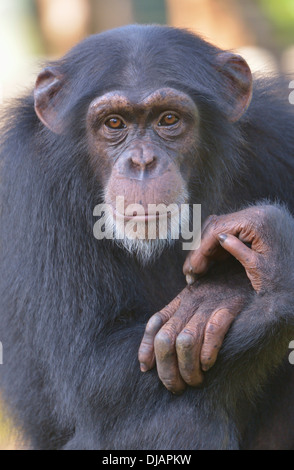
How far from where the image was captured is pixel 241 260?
402 cm

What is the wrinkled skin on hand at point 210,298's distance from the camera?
3.99m

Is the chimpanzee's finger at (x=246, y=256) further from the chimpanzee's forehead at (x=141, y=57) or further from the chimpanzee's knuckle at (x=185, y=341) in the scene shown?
the chimpanzee's forehead at (x=141, y=57)

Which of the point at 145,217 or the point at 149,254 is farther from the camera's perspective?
the point at 149,254

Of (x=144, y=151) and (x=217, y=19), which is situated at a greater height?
(x=217, y=19)

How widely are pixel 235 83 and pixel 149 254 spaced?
4.29 feet

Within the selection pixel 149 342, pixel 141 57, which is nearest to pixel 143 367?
pixel 149 342

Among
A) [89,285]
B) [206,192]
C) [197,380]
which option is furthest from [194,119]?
[197,380]

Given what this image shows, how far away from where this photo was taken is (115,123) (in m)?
4.45

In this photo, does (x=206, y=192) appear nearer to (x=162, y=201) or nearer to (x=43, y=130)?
(x=162, y=201)

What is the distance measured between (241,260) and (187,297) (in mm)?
434

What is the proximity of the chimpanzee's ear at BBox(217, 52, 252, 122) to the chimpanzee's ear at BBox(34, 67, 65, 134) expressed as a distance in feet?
3.53

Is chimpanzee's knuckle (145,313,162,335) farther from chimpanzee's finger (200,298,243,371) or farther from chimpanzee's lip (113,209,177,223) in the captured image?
chimpanzee's lip (113,209,177,223)

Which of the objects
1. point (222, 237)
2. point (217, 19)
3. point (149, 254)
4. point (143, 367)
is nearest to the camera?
point (222, 237)

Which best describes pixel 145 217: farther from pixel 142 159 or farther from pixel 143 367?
pixel 143 367
